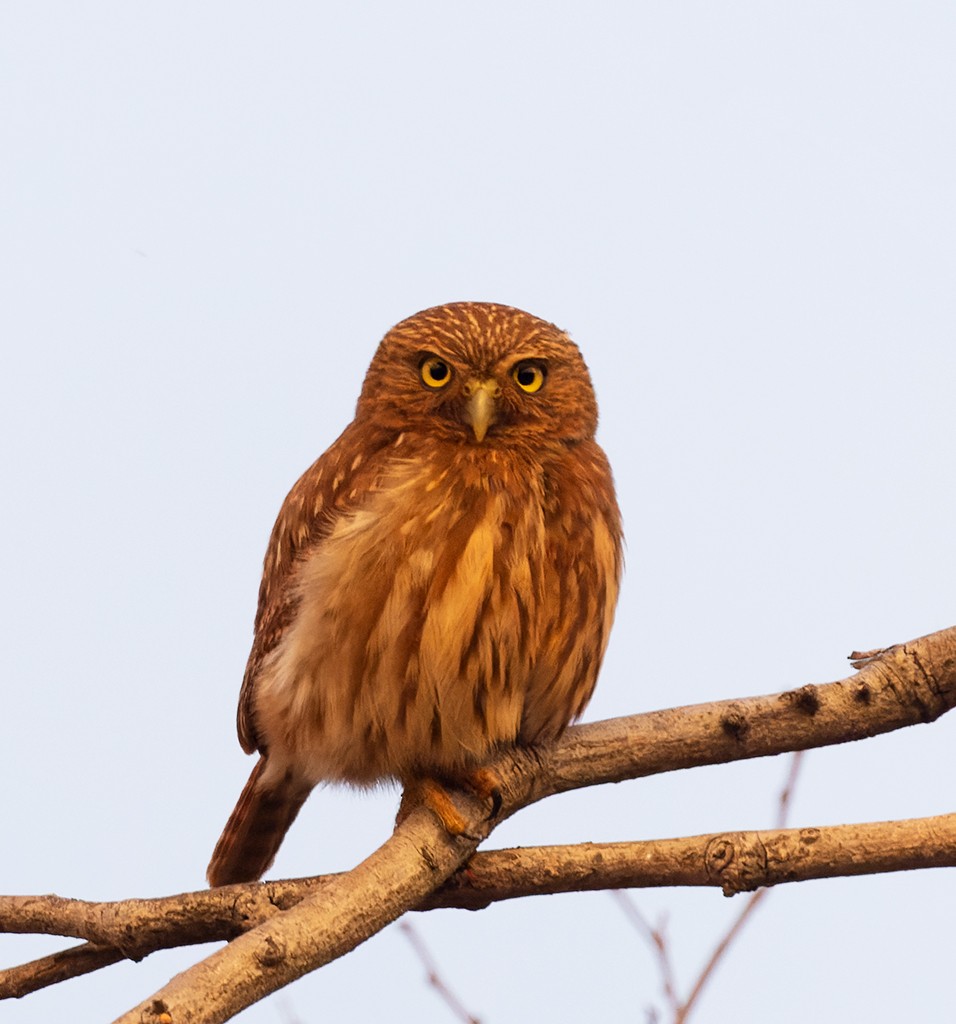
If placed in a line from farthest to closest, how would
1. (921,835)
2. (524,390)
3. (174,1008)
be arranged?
1. (524,390)
2. (921,835)
3. (174,1008)

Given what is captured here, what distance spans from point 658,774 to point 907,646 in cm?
63

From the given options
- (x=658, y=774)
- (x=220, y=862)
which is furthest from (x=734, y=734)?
(x=220, y=862)

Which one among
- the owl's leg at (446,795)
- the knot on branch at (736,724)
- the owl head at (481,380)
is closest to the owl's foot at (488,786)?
the owl's leg at (446,795)

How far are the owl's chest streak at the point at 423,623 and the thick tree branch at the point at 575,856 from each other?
20cm

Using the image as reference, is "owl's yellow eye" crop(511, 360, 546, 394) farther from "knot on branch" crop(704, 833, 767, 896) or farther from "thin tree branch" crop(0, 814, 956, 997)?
"knot on branch" crop(704, 833, 767, 896)

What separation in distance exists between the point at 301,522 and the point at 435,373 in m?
0.51

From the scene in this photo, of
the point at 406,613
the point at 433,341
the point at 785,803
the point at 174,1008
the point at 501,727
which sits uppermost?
the point at 433,341

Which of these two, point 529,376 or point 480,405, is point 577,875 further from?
point 529,376

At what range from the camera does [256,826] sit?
3.98 m

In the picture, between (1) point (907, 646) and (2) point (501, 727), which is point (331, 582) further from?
(1) point (907, 646)

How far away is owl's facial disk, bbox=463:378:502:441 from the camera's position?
11.4 feet

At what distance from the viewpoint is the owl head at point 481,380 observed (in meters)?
3.56

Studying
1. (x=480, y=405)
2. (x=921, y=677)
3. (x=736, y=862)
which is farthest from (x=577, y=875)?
(x=480, y=405)

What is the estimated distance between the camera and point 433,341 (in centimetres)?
363
